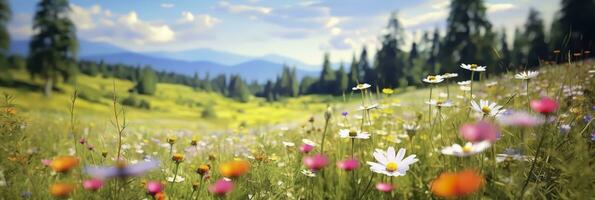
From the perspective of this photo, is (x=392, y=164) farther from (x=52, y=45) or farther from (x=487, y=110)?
(x=52, y=45)

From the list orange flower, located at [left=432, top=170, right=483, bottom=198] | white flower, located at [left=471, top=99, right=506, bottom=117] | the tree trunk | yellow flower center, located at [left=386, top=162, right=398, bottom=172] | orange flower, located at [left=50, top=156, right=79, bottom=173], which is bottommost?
the tree trunk

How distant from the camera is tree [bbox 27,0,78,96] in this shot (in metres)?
50.2

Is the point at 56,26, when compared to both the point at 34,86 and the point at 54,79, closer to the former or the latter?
the point at 54,79

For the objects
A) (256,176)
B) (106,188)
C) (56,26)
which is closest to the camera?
(106,188)

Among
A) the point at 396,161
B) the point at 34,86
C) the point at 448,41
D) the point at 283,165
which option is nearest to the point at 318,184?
the point at 283,165

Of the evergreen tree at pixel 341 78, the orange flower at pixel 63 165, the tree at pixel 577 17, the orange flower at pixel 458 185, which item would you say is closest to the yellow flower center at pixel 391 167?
the orange flower at pixel 458 185

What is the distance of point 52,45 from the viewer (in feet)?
165

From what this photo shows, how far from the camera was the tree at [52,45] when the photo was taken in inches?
1977

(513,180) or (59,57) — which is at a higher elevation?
(59,57)

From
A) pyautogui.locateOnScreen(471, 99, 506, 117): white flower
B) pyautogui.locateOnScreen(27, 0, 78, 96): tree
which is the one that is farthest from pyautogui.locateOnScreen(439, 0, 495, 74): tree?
pyautogui.locateOnScreen(27, 0, 78, 96): tree

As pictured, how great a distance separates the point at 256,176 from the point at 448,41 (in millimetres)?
35491

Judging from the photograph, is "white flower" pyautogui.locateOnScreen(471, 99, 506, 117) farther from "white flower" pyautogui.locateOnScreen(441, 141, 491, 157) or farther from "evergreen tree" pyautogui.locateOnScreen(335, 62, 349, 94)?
"evergreen tree" pyautogui.locateOnScreen(335, 62, 349, 94)

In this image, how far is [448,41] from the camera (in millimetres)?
34812

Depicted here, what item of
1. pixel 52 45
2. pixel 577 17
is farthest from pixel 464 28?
pixel 52 45
